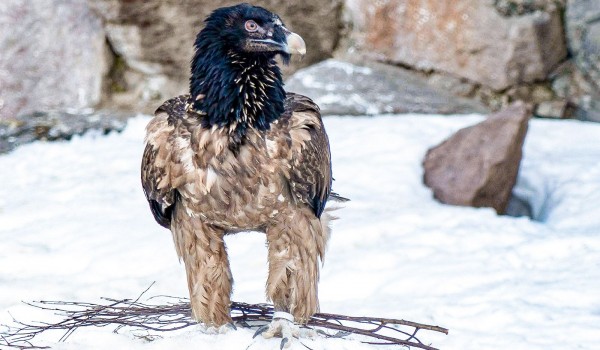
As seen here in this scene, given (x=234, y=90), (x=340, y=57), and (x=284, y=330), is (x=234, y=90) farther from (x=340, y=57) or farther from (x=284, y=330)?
(x=340, y=57)

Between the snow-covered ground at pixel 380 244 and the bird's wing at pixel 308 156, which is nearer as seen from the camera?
the bird's wing at pixel 308 156

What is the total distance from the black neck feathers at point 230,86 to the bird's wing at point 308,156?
0.57 ft

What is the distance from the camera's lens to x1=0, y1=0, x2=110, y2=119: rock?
8234 mm

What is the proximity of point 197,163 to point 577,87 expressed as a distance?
5.59 meters

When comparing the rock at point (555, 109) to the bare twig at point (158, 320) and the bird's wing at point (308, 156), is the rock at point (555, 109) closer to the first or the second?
the bare twig at point (158, 320)

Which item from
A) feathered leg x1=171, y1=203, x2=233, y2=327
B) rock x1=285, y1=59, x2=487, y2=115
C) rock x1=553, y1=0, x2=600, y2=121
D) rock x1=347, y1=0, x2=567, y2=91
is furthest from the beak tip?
rock x1=553, y1=0, x2=600, y2=121

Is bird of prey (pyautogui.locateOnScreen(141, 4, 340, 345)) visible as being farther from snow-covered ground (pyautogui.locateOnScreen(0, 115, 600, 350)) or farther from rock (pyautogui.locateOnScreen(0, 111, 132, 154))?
rock (pyautogui.locateOnScreen(0, 111, 132, 154))

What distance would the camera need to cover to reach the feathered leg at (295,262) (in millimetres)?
3445

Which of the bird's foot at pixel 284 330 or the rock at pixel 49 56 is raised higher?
the rock at pixel 49 56

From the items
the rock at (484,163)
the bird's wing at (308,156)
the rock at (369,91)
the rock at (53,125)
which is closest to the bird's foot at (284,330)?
the bird's wing at (308,156)

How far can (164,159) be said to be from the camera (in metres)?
3.39

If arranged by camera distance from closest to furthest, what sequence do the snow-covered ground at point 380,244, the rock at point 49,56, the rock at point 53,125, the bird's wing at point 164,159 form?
the bird's wing at point 164,159, the snow-covered ground at point 380,244, the rock at point 53,125, the rock at point 49,56

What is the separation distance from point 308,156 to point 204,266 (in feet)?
1.97

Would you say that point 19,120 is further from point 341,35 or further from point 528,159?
point 528,159
